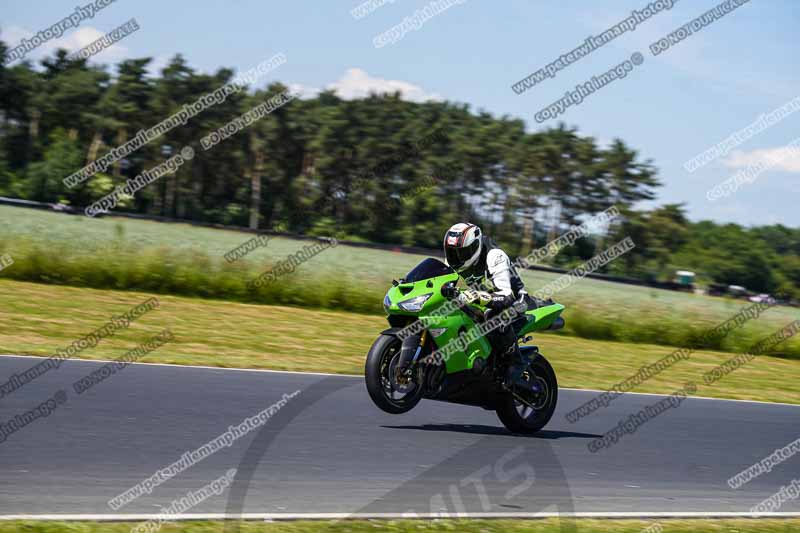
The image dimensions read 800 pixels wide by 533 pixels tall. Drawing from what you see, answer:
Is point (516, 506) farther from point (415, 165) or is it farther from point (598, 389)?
point (415, 165)

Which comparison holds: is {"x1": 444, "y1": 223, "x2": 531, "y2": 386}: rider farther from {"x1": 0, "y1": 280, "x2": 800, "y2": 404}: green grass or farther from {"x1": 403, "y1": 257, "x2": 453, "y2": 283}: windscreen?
{"x1": 0, "y1": 280, "x2": 800, "y2": 404}: green grass

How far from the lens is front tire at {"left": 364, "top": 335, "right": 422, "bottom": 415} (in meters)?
7.95

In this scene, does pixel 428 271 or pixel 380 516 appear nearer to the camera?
pixel 380 516

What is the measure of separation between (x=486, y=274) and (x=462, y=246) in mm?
427

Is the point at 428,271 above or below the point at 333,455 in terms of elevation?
above

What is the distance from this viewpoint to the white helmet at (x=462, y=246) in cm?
843

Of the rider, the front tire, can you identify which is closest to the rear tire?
the rider

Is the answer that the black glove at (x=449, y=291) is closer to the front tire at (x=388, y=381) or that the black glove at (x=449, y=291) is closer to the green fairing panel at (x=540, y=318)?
the front tire at (x=388, y=381)

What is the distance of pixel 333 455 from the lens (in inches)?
285

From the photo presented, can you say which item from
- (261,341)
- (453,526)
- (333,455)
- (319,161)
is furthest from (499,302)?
(319,161)

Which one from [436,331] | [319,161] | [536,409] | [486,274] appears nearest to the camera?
[436,331]

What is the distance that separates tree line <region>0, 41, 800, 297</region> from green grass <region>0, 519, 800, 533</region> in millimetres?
82085

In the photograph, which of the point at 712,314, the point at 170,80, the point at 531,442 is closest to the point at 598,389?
the point at 531,442

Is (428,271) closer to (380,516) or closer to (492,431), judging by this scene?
(492,431)
